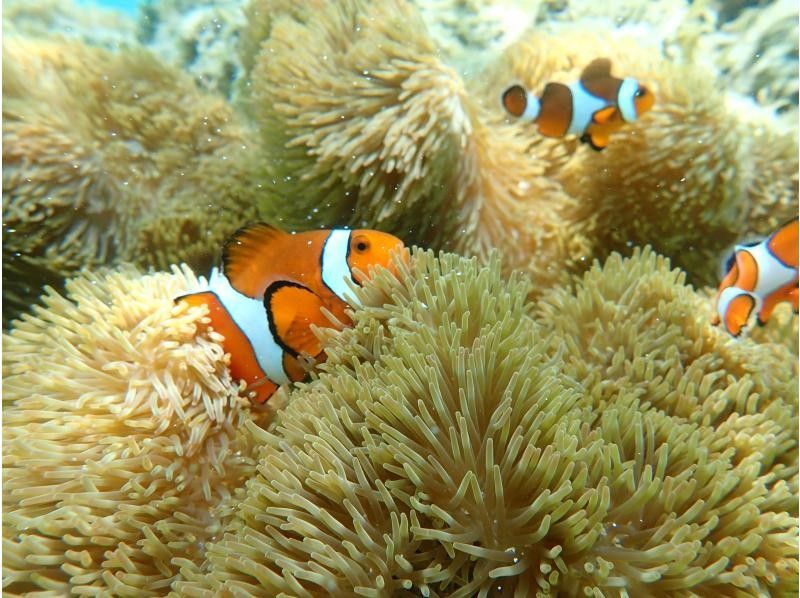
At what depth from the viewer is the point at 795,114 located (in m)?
1.57

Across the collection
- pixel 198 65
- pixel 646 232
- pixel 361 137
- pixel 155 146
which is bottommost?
pixel 155 146

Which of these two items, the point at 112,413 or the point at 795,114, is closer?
the point at 112,413

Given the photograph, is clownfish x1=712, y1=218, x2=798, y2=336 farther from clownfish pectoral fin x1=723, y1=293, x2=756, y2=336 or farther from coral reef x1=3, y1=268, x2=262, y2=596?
coral reef x1=3, y1=268, x2=262, y2=596

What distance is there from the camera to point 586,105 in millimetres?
1236

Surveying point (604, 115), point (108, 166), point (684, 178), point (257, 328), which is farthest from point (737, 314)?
point (108, 166)

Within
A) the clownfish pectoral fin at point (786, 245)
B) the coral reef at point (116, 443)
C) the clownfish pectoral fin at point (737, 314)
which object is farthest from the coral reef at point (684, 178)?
the coral reef at point (116, 443)

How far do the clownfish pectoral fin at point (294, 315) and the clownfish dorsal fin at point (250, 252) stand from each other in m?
0.08

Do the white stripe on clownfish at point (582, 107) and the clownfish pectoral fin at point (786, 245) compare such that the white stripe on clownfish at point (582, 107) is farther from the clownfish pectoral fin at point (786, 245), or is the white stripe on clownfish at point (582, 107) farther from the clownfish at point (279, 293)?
the clownfish at point (279, 293)

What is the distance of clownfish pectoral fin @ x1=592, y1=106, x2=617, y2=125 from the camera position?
1225mm

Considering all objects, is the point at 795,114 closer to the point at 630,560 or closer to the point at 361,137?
the point at 361,137

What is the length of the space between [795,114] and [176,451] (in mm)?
1747

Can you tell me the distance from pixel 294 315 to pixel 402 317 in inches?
8.0

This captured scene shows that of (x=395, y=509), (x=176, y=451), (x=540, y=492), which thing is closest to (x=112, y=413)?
(x=176, y=451)

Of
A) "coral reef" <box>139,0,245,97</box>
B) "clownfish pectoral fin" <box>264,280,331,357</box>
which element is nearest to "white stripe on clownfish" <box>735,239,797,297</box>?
"clownfish pectoral fin" <box>264,280,331,357</box>
